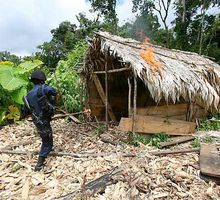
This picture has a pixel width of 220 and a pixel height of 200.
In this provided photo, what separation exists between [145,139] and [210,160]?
6.24 ft

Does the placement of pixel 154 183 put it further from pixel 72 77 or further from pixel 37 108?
pixel 72 77

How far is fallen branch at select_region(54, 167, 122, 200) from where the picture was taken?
4527mm

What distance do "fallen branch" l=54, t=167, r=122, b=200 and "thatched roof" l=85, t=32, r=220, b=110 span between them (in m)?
2.51

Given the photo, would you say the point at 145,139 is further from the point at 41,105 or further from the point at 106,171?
the point at 41,105

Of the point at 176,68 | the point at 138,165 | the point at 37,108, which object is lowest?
the point at 138,165

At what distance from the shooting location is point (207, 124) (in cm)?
890

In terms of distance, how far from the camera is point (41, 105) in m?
5.65

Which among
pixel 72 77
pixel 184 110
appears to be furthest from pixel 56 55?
pixel 184 110

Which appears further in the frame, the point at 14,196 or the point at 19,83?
the point at 19,83

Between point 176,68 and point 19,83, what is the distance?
5.28m

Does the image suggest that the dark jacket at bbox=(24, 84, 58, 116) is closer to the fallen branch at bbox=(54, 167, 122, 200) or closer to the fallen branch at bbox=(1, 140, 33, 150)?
the fallen branch at bbox=(54, 167, 122, 200)

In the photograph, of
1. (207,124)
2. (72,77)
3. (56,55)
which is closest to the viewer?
(207,124)

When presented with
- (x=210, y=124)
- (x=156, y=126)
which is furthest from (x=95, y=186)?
(x=210, y=124)

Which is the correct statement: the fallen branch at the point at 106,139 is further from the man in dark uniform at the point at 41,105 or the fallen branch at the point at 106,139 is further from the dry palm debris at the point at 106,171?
the man in dark uniform at the point at 41,105
